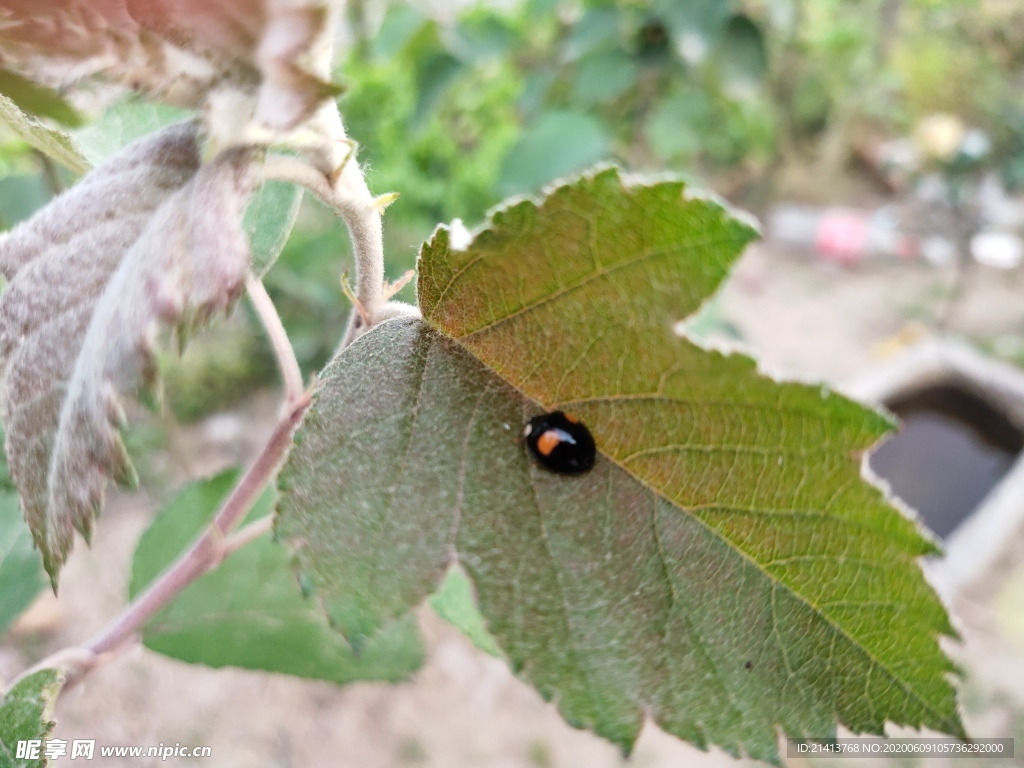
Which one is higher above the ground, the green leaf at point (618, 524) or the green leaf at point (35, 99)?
the green leaf at point (35, 99)

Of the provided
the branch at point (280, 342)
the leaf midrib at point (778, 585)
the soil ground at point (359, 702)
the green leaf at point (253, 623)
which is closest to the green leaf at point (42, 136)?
the branch at point (280, 342)

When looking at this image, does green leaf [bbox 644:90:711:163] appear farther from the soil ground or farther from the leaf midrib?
the leaf midrib

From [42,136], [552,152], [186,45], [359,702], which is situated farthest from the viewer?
[359,702]

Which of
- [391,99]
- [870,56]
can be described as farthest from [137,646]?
[870,56]

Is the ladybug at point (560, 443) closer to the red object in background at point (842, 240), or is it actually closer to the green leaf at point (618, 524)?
the green leaf at point (618, 524)

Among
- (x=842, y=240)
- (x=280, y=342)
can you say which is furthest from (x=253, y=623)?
(x=842, y=240)

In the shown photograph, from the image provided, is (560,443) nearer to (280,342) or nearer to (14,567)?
(280,342)
